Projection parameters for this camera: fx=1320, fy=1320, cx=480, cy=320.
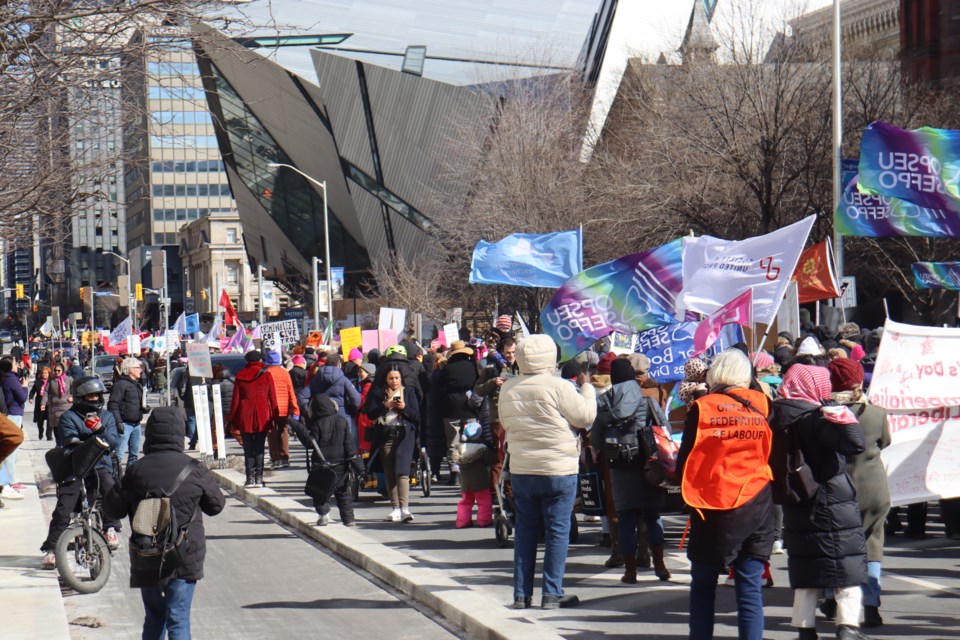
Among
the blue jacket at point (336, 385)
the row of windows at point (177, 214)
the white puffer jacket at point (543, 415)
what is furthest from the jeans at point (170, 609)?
the row of windows at point (177, 214)

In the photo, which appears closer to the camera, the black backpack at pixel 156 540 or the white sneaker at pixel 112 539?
the black backpack at pixel 156 540

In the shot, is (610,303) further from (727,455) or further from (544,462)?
(727,455)

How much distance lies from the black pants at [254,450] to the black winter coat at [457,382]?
2604 mm

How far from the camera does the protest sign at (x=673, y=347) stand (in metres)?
13.4

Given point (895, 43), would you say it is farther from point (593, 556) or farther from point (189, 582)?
point (189, 582)

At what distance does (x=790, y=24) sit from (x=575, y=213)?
7.66 m

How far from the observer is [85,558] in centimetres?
1056

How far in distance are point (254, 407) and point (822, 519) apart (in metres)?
10.4

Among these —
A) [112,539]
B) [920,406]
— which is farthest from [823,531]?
[112,539]

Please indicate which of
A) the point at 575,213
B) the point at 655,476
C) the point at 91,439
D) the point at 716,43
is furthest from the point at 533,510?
the point at 575,213

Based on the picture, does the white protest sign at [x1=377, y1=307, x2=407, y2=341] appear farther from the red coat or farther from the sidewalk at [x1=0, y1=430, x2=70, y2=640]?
the sidewalk at [x1=0, y1=430, x2=70, y2=640]

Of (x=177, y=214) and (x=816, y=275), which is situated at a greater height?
(x=177, y=214)

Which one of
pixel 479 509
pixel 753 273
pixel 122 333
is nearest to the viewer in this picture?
pixel 753 273

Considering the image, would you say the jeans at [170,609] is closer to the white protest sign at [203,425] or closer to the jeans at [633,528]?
the jeans at [633,528]
